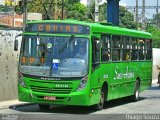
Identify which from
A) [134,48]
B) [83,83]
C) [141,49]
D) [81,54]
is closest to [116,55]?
[134,48]

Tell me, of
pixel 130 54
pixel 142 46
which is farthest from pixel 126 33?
pixel 142 46

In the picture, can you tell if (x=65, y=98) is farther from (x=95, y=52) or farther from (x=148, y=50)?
(x=148, y=50)

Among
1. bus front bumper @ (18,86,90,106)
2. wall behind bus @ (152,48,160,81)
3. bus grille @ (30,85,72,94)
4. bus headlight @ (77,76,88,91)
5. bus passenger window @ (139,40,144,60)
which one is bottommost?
wall behind bus @ (152,48,160,81)

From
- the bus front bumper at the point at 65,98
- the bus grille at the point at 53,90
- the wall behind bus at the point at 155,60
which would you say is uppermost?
the bus grille at the point at 53,90

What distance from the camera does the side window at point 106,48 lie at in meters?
17.4

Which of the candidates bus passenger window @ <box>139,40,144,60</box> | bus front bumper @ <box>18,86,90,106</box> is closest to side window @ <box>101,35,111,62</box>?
bus front bumper @ <box>18,86,90,106</box>

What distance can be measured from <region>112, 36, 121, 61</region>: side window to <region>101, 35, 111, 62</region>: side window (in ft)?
1.83

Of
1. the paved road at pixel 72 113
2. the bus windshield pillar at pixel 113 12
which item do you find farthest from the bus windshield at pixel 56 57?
the bus windshield pillar at pixel 113 12

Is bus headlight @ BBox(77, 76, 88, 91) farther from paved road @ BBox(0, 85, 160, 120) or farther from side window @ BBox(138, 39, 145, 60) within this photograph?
side window @ BBox(138, 39, 145, 60)

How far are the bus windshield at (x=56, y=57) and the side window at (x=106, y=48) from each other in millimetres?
1560

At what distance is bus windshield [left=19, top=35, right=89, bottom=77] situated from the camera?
1560 cm

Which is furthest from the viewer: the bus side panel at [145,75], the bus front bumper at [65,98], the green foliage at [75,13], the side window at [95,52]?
the green foliage at [75,13]

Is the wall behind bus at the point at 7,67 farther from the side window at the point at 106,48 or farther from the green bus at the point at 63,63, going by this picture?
the side window at the point at 106,48

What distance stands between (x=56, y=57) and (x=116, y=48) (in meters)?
3.81
